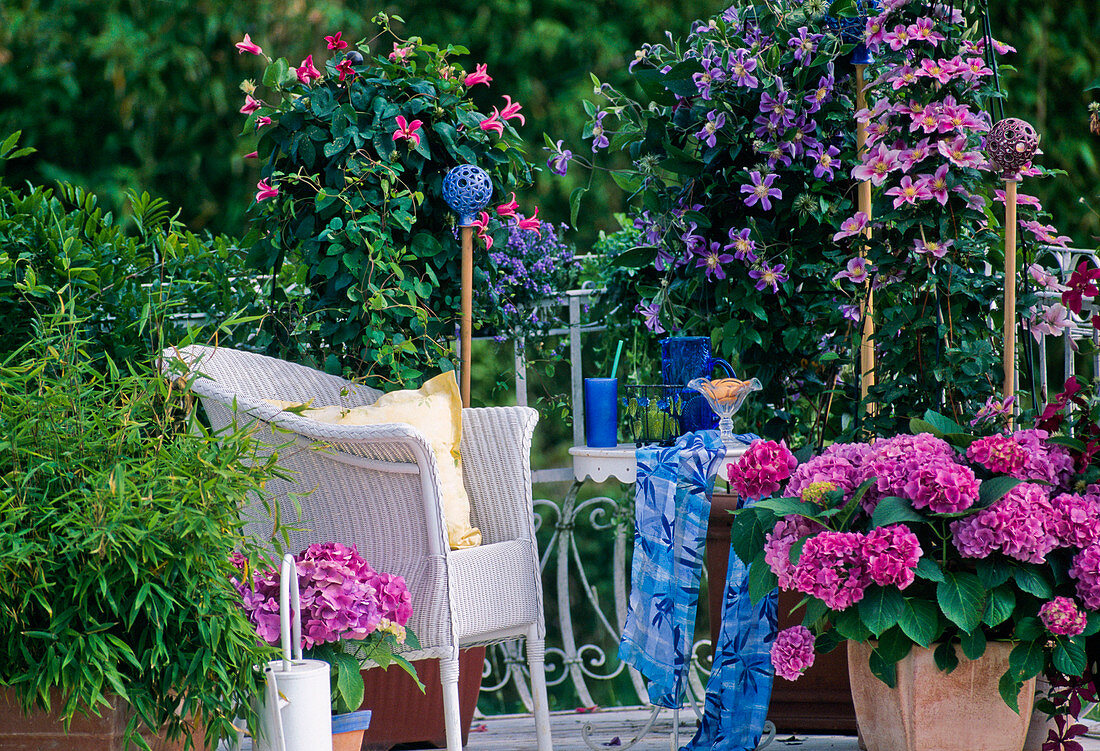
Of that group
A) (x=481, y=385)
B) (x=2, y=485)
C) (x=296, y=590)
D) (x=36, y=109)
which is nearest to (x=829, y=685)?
(x=296, y=590)

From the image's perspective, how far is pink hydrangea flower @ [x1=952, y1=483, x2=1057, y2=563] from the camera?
157cm

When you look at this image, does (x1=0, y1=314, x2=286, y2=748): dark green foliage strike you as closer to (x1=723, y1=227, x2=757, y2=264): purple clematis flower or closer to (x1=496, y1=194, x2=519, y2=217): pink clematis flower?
(x1=496, y1=194, x2=519, y2=217): pink clematis flower

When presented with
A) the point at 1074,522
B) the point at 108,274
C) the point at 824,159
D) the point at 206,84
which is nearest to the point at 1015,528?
the point at 1074,522

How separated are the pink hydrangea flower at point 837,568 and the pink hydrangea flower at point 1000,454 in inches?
9.2

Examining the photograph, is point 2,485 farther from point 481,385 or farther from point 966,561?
point 481,385

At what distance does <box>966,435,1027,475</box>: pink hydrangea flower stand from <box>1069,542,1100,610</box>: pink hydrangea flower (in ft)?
0.51

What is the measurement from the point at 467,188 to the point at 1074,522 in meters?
1.38

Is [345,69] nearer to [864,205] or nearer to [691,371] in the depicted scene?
[691,371]

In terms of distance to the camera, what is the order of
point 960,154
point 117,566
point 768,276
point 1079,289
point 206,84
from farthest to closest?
point 206,84 → point 768,276 → point 960,154 → point 1079,289 → point 117,566

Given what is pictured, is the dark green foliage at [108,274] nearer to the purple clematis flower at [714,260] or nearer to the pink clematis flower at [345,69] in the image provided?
the pink clematis flower at [345,69]

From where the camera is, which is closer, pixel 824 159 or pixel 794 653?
pixel 794 653

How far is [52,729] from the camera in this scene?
1361mm

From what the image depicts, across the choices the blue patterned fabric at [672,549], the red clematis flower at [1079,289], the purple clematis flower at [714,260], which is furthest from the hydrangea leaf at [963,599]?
the purple clematis flower at [714,260]

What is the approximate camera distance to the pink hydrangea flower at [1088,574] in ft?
5.17
